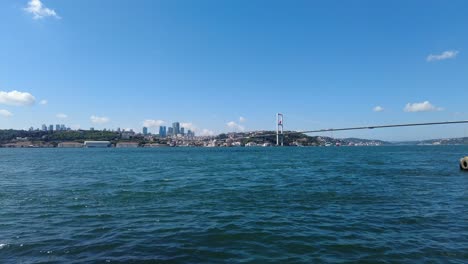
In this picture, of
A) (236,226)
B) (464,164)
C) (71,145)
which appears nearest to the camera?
(236,226)

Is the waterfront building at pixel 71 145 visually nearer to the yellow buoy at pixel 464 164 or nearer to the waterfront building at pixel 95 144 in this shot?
the waterfront building at pixel 95 144

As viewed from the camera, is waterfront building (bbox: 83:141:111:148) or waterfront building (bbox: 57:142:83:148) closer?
waterfront building (bbox: 83:141:111:148)

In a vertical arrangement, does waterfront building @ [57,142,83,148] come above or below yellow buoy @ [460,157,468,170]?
above

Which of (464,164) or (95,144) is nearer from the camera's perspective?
(464,164)

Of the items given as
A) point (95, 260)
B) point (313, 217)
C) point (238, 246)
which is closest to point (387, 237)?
point (313, 217)

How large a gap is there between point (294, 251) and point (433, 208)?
792cm

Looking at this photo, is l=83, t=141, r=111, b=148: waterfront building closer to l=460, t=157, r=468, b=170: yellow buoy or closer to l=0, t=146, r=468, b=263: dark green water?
l=0, t=146, r=468, b=263: dark green water

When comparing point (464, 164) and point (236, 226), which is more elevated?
point (464, 164)

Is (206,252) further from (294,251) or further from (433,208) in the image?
(433,208)

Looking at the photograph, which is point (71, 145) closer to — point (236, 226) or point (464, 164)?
point (464, 164)

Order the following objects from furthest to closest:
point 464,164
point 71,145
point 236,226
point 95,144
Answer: point 71,145 < point 95,144 < point 464,164 < point 236,226

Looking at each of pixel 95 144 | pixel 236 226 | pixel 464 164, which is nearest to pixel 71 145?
pixel 95 144

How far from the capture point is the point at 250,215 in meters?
11.6

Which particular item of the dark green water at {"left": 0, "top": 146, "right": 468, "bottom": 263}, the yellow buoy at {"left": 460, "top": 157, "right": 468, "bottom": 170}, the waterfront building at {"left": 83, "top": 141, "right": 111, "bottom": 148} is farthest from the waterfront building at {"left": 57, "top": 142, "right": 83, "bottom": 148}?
the yellow buoy at {"left": 460, "top": 157, "right": 468, "bottom": 170}
